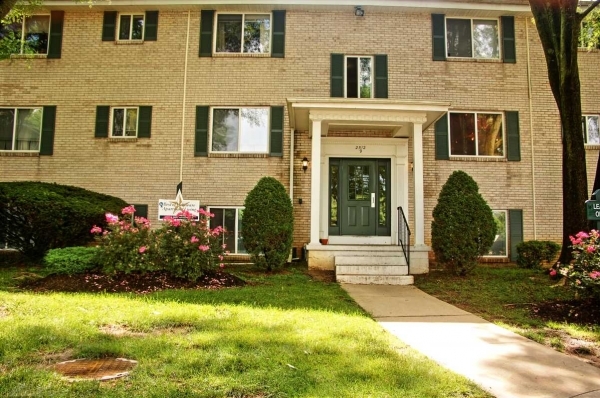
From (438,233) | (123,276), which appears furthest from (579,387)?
(123,276)

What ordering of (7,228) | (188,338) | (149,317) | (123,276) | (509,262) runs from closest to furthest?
1. (188,338)
2. (149,317)
3. (123,276)
4. (7,228)
5. (509,262)

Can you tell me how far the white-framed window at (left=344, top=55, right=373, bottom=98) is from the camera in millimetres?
11641

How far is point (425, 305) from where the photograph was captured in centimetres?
607

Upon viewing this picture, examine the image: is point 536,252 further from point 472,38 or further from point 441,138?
point 472,38

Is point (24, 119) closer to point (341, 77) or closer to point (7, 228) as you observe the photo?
point (7, 228)

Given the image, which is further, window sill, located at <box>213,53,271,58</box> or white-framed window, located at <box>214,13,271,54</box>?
white-framed window, located at <box>214,13,271,54</box>

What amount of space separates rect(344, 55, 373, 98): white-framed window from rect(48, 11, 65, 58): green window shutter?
8.39 m

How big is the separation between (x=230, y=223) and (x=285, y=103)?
3685 mm

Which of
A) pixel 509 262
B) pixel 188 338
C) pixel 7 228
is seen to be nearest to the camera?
pixel 188 338

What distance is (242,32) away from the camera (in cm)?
1198

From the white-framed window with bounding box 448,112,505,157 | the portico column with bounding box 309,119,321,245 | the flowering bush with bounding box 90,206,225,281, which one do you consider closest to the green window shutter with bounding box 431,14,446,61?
the white-framed window with bounding box 448,112,505,157

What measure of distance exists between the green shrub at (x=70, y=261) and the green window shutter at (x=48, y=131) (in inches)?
226

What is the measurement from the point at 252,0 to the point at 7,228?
8359 mm

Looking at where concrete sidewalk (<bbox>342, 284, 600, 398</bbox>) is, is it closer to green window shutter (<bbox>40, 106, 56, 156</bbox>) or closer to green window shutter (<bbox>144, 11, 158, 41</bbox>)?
green window shutter (<bbox>144, 11, 158, 41</bbox>)
